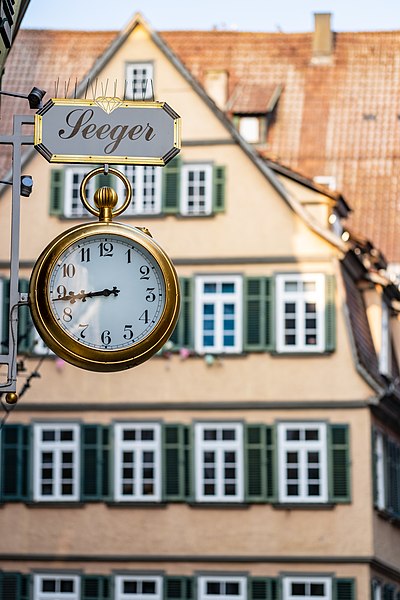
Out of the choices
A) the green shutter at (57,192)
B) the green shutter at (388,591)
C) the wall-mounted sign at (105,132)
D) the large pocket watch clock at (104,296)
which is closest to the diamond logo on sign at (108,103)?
the wall-mounted sign at (105,132)

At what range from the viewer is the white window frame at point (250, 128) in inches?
1642

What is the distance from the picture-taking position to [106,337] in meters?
8.17

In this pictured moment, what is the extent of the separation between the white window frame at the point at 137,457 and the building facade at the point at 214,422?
0.02 metres

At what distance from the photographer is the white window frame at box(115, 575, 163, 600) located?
29.6 metres

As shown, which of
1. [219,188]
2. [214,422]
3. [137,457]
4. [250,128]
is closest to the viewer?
[214,422]

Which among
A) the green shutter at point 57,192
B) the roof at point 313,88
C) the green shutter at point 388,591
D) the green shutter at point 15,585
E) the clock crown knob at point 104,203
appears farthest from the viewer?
the roof at point 313,88

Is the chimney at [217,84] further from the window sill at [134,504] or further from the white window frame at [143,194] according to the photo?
the window sill at [134,504]

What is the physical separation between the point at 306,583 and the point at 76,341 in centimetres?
2193

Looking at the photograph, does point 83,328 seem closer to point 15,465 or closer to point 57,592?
point 57,592

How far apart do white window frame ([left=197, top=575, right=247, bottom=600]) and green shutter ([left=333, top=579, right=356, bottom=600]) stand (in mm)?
1507

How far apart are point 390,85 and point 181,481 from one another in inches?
748

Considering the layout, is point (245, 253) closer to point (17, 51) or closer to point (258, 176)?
point (258, 176)

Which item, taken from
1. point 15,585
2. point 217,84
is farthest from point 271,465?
point 217,84

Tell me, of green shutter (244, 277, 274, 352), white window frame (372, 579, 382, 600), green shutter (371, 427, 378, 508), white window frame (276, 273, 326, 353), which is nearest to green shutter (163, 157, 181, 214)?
green shutter (244, 277, 274, 352)
